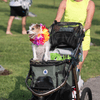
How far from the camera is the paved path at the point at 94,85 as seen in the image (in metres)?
4.94

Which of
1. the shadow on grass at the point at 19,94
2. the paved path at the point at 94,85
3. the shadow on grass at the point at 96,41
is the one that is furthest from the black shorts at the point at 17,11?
the shadow on grass at the point at 19,94

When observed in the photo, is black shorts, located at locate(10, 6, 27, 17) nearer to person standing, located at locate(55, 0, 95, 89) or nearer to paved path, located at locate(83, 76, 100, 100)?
paved path, located at locate(83, 76, 100, 100)

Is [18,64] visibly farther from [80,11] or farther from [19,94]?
[80,11]

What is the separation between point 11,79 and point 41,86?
2.41 meters

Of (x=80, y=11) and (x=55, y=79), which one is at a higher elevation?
(x=80, y=11)

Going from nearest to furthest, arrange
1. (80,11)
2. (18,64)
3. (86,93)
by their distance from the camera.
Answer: (86,93) < (80,11) < (18,64)

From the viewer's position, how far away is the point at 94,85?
550cm

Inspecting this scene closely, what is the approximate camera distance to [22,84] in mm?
5328

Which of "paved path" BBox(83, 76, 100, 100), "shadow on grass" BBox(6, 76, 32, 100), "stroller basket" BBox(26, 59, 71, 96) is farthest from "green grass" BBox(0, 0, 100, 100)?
"stroller basket" BBox(26, 59, 71, 96)

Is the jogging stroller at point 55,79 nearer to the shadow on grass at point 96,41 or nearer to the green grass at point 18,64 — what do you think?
the green grass at point 18,64

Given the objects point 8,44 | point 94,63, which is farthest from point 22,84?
point 8,44

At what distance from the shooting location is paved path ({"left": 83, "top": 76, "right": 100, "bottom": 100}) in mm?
4941

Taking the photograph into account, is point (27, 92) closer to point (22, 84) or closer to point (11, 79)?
point (22, 84)

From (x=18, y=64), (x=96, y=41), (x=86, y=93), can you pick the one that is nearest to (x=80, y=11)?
(x=86, y=93)
